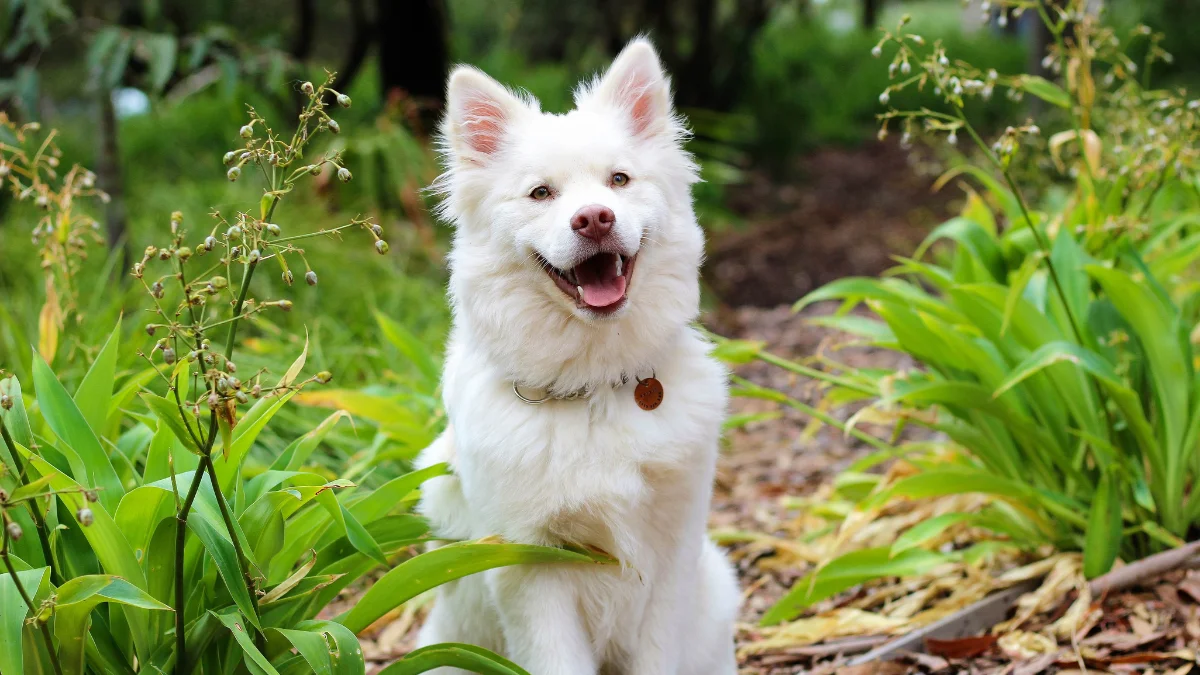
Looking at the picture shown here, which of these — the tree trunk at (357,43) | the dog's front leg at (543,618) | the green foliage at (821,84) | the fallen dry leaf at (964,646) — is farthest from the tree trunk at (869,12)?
the dog's front leg at (543,618)

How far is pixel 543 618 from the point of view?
2252 mm

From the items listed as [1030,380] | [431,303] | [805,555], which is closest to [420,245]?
[431,303]

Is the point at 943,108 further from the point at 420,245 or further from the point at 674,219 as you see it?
the point at 674,219

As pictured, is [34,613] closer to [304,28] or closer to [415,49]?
[415,49]

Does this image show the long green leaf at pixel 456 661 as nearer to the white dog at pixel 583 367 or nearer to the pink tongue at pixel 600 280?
the white dog at pixel 583 367

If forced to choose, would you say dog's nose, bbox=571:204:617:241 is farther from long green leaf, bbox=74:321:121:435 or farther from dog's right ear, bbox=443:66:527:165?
long green leaf, bbox=74:321:121:435

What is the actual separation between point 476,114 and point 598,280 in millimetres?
539

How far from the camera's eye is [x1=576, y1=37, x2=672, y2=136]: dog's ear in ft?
7.99

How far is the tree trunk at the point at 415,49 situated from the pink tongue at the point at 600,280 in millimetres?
6273

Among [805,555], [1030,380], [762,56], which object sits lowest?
[805,555]

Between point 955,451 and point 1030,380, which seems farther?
point 955,451

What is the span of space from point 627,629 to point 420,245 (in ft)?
14.4

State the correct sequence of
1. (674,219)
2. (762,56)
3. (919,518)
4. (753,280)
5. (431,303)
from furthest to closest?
(762,56), (753,280), (431,303), (919,518), (674,219)

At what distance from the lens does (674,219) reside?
2371 millimetres
